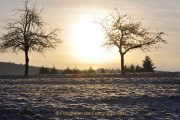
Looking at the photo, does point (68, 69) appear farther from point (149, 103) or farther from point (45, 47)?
point (149, 103)

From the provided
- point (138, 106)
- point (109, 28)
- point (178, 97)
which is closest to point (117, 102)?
point (138, 106)

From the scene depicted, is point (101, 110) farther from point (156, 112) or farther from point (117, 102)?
point (156, 112)

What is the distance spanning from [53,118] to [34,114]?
0.76m

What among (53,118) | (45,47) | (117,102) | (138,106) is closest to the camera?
(53,118)

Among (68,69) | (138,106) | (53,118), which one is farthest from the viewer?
(68,69)

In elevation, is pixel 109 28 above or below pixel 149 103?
above

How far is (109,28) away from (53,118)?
22012 millimetres

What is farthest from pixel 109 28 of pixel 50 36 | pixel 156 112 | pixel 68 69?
pixel 68 69

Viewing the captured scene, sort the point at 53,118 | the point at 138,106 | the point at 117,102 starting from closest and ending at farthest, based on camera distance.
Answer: the point at 53,118 → the point at 138,106 → the point at 117,102

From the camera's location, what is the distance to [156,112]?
231 inches

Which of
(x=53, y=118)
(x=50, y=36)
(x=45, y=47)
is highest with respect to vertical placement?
(x=50, y=36)

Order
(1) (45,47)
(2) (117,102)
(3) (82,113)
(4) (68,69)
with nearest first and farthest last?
(3) (82,113) → (2) (117,102) → (1) (45,47) → (4) (68,69)

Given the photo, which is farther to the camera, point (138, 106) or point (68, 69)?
point (68, 69)

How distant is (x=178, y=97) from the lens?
7633mm
